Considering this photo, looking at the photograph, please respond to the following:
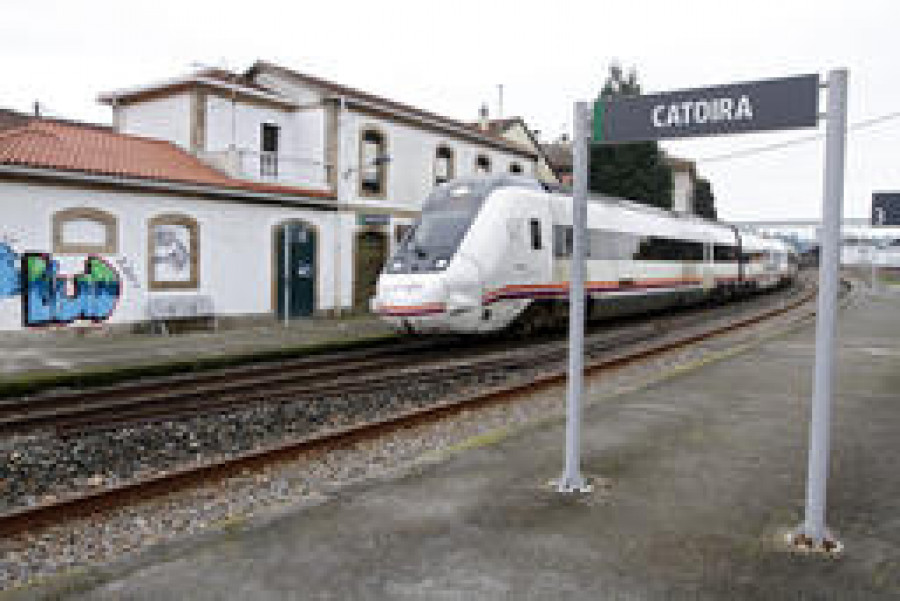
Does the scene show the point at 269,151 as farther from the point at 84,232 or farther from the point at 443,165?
the point at 84,232

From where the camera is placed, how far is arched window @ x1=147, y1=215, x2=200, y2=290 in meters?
15.8

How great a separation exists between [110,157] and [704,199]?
67.0m

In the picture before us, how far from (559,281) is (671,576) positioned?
10.5 metres

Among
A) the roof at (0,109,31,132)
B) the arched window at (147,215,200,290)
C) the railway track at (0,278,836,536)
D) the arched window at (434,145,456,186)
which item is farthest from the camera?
the roof at (0,109,31,132)

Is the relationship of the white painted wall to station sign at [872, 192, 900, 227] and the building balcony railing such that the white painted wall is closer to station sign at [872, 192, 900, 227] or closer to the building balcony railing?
station sign at [872, 192, 900, 227]

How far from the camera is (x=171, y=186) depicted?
15.9m

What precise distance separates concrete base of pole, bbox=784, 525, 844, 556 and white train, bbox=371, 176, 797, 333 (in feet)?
24.9

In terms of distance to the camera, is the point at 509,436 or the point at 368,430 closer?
the point at 509,436

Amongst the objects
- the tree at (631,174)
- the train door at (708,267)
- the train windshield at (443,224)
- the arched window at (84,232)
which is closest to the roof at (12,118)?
the arched window at (84,232)

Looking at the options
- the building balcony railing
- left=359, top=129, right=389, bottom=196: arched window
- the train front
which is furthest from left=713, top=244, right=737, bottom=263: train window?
the train front

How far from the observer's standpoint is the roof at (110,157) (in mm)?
14242

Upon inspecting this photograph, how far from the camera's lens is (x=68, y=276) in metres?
14.2

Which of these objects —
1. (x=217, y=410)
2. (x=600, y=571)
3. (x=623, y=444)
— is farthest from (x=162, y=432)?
(x=600, y=571)

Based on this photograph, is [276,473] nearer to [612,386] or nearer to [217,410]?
[217,410]
